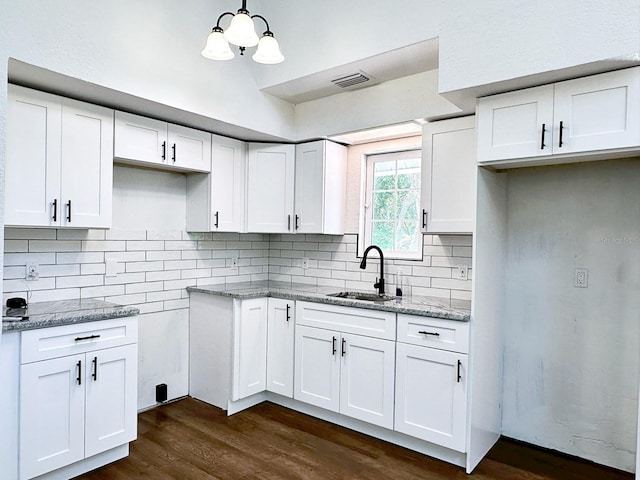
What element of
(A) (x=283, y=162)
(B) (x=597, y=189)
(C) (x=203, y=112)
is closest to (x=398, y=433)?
(B) (x=597, y=189)

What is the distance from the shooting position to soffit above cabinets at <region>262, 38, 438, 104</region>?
2.79 meters

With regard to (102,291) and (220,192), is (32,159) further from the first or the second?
(220,192)

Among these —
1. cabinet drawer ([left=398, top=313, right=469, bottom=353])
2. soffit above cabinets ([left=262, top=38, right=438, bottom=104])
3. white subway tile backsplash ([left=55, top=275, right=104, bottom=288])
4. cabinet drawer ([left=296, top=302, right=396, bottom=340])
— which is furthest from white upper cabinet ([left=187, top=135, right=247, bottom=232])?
cabinet drawer ([left=398, top=313, right=469, bottom=353])

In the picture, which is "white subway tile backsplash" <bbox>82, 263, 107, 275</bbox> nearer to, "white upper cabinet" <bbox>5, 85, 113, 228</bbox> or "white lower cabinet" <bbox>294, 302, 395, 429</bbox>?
"white upper cabinet" <bbox>5, 85, 113, 228</bbox>

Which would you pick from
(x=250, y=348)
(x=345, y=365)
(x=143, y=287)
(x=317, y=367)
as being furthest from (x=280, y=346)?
(x=143, y=287)

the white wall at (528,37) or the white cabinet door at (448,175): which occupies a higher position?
the white wall at (528,37)

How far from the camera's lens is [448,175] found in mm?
3012

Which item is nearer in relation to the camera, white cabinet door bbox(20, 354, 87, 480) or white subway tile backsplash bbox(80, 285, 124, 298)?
white cabinet door bbox(20, 354, 87, 480)

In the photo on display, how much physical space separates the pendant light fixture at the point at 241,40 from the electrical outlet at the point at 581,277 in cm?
225

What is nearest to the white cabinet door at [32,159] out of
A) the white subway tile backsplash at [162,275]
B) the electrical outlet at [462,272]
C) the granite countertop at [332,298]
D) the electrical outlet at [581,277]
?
the white subway tile backsplash at [162,275]

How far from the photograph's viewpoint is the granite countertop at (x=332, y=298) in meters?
2.74

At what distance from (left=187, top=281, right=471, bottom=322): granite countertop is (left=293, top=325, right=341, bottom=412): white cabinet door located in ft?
0.86

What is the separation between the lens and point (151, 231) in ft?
11.5

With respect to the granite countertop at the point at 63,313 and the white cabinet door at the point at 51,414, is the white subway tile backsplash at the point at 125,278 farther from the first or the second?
the white cabinet door at the point at 51,414
